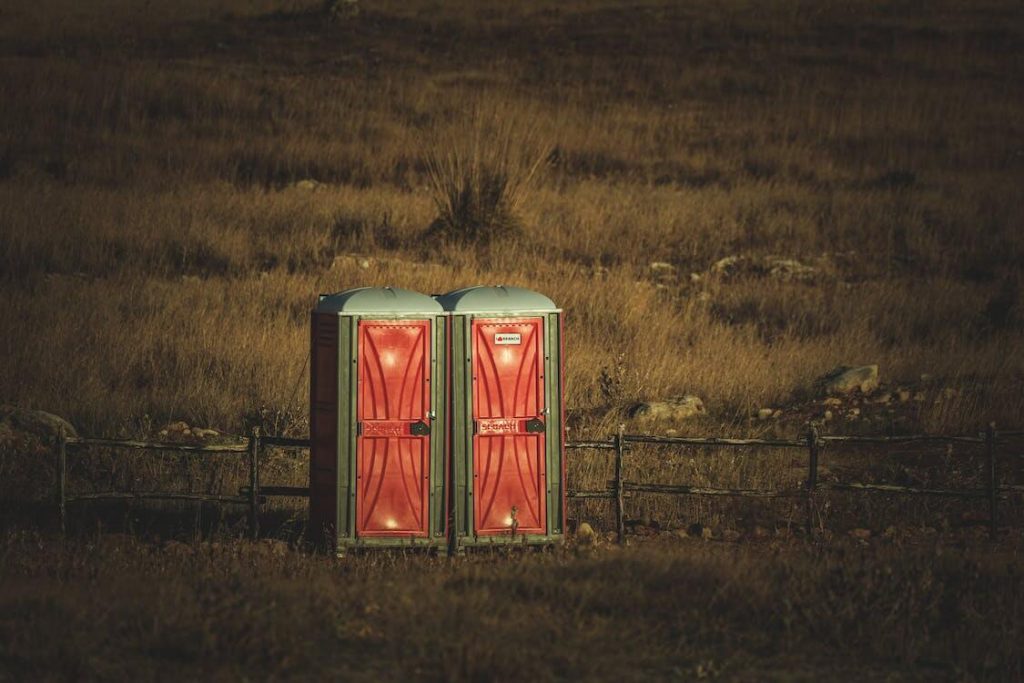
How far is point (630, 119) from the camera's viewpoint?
1271 inches

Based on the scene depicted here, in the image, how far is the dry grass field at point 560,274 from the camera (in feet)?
23.8

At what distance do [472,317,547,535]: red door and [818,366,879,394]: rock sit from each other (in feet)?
19.0

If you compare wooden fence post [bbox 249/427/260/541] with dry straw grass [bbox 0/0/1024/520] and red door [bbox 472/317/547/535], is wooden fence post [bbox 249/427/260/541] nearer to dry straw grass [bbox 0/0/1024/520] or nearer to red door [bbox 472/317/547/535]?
red door [bbox 472/317/547/535]

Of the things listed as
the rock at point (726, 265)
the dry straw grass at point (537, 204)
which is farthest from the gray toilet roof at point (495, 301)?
the rock at point (726, 265)

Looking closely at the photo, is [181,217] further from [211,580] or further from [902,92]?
[902,92]

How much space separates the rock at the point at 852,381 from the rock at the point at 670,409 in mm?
1377

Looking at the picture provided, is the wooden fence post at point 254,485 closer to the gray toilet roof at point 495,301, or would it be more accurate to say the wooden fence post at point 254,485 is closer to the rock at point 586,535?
the gray toilet roof at point 495,301

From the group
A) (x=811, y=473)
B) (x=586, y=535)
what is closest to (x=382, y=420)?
(x=586, y=535)

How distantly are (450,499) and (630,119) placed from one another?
2380 centimetres

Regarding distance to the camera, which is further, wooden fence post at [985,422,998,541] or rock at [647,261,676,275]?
rock at [647,261,676,275]

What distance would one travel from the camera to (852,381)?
14.4 meters

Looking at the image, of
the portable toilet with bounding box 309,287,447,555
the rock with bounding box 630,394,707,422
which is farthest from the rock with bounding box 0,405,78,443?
the rock with bounding box 630,394,707,422

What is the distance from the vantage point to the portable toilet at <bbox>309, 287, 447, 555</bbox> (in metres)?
9.14

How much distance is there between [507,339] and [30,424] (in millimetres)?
4642
